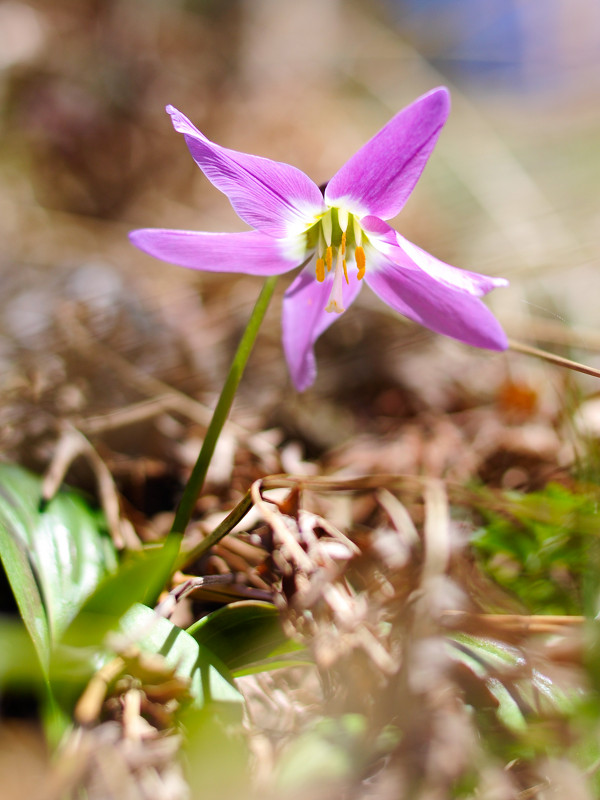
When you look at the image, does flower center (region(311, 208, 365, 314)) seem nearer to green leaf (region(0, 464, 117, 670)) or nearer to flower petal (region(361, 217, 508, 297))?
flower petal (region(361, 217, 508, 297))

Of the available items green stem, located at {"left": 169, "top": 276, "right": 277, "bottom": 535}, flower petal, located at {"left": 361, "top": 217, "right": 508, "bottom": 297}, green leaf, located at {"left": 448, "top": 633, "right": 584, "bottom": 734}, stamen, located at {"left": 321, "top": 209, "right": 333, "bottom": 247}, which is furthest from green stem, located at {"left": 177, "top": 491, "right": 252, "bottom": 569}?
stamen, located at {"left": 321, "top": 209, "right": 333, "bottom": 247}

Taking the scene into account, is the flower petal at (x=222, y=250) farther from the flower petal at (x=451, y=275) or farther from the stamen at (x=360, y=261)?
the flower petal at (x=451, y=275)

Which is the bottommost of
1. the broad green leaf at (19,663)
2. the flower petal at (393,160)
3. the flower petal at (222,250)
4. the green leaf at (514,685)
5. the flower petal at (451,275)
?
the broad green leaf at (19,663)

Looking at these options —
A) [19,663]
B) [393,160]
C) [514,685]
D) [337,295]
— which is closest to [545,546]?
[514,685]

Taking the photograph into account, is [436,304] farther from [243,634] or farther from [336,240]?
[243,634]

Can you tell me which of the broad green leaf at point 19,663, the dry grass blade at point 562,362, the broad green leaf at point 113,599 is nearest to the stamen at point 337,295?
the dry grass blade at point 562,362
